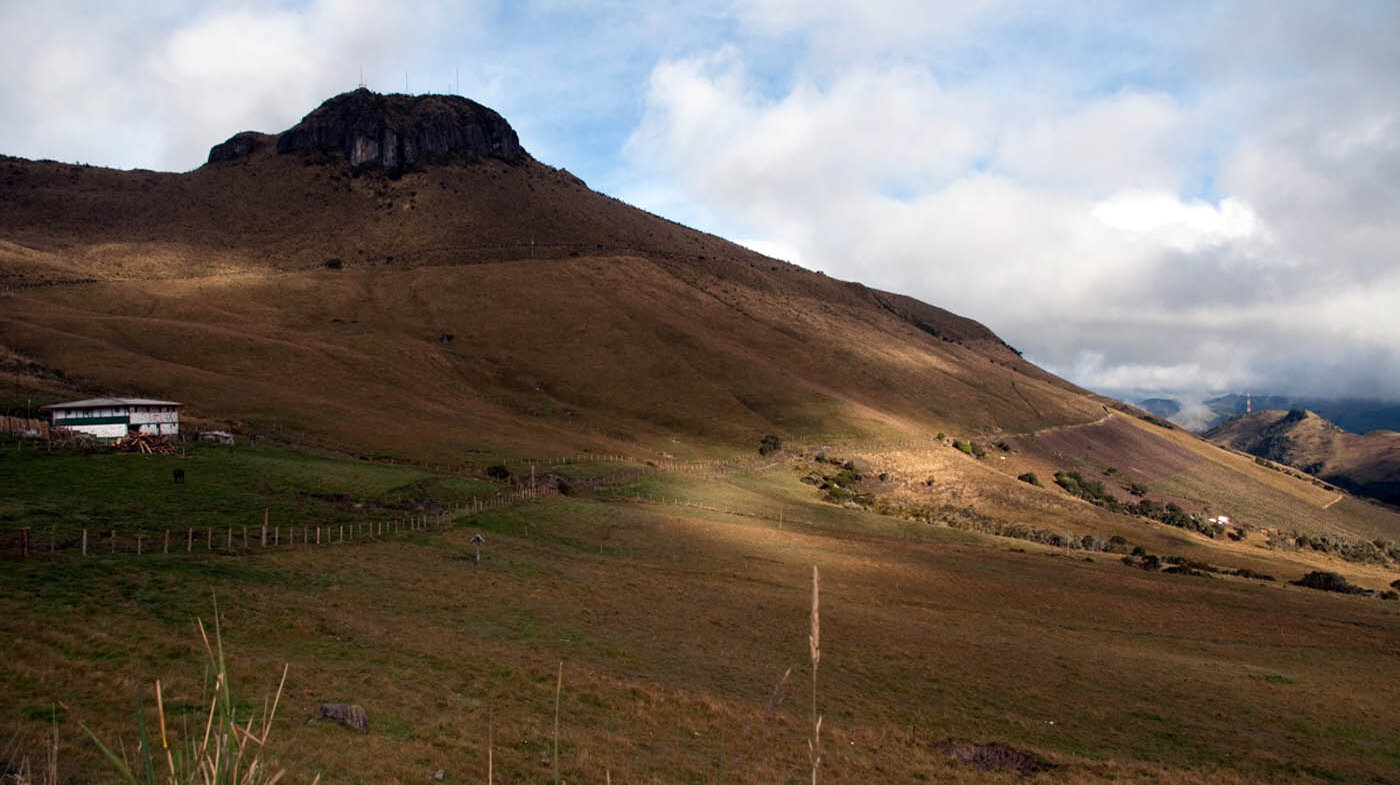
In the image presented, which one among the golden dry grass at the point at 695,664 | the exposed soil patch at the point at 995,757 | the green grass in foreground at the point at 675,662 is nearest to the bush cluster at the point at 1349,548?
the green grass in foreground at the point at 675,662

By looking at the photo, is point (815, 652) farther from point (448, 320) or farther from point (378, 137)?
point (378, 137)

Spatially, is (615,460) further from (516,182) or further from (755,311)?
(516,182)

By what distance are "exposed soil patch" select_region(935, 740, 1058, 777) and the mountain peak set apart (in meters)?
190

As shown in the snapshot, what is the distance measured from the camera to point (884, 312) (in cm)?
19088

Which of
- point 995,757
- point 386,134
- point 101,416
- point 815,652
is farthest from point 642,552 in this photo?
point 386,134

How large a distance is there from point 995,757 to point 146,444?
161 ft

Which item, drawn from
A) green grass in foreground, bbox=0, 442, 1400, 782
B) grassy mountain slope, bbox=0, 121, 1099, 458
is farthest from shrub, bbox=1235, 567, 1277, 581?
grassy mountain slope, bbox=0, 121, 1099, 458

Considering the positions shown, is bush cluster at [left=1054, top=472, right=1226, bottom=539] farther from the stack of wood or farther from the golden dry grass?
the stack of wood

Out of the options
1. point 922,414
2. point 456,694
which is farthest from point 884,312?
point 456,694

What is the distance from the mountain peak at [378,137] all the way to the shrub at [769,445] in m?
133

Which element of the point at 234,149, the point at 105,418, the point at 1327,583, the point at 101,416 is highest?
the point at 234,149

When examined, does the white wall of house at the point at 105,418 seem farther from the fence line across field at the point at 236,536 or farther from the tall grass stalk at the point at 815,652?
the tall grass stalk at the point at 815,652

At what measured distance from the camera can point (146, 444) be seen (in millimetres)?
46469

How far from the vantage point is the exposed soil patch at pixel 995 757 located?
1942 cm
